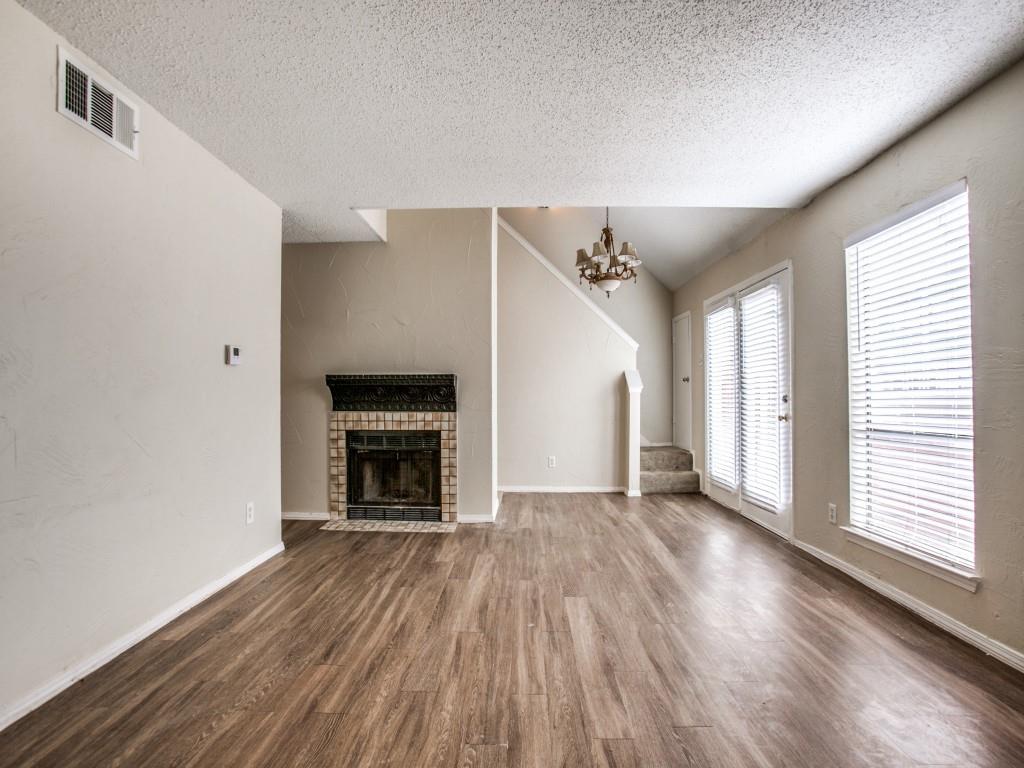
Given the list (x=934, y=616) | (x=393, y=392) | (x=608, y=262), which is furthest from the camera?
(x=608, y=262)

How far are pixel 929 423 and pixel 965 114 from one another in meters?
1.40

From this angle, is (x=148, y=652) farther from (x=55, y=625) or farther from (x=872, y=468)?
(x=872, y=468)

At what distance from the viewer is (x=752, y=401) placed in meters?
4.09

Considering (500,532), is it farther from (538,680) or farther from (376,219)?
(376,219)

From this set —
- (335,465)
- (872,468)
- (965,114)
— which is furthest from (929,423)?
(335,465)

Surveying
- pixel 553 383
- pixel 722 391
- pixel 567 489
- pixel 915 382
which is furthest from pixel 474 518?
pixel 915 382

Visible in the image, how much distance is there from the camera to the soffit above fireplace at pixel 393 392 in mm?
3996

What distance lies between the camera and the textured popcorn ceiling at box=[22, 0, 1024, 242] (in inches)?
64.5

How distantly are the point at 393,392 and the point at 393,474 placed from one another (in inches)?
29.1

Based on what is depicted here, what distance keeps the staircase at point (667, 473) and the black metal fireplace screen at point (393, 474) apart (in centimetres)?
242

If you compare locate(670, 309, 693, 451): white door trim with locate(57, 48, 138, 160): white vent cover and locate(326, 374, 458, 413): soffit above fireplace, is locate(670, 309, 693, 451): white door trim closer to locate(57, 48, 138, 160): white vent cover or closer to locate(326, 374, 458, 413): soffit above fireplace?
locate(326, 374, 458, 413): soffit above fireplace

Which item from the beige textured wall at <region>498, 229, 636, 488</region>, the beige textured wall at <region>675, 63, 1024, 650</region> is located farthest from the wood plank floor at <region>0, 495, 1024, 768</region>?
the beige textured wall at <region>498, 229, 636, 488</region>

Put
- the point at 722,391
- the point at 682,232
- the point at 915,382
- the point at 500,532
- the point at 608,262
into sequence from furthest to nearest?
the point at 682,232 → the point at 722,391 → the point at 608,262 → the point at 500,532 → the point at 915,382

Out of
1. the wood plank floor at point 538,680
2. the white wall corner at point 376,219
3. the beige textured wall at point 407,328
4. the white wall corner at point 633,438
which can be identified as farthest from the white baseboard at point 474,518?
the white wall corner at point 376,219
